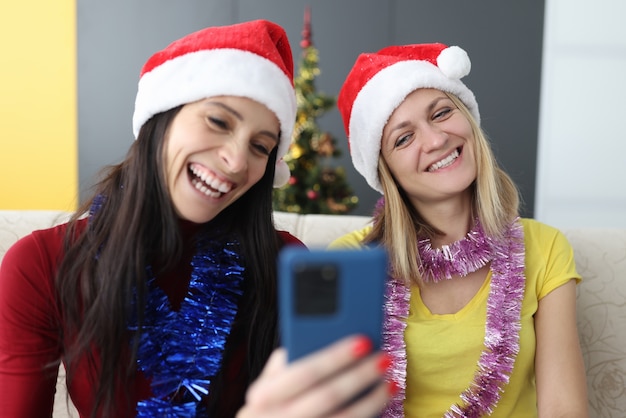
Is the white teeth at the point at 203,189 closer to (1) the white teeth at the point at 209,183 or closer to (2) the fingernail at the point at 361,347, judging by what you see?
(1) the white teeth at the point at 209,183

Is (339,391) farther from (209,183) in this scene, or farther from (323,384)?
(209,183)

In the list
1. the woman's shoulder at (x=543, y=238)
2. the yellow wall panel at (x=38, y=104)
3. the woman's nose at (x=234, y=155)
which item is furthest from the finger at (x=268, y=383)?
the yellow wall panel at (x=38, y=104)

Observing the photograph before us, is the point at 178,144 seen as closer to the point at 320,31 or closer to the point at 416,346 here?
the point at 416,346

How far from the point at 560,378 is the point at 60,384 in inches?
46.2

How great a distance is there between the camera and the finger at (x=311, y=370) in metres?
0.55

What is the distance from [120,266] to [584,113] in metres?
3.83

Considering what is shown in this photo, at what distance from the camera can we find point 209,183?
1105 millimetres

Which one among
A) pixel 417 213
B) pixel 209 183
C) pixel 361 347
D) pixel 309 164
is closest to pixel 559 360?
pixel 417 213

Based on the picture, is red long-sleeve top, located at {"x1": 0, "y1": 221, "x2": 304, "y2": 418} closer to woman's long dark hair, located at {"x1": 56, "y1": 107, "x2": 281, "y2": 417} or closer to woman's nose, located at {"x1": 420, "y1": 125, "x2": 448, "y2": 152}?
woman's long dark hair, located at {"x1": 56, "y1": 107, "x2": 281, "y2": 417}

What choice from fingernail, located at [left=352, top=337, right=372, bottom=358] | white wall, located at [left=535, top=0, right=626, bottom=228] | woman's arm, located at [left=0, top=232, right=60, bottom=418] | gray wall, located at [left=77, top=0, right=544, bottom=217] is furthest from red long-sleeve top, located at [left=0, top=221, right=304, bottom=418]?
white wall, located at [left=535, top=0, right=626, bottom=228]

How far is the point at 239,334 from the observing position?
49.2 inches

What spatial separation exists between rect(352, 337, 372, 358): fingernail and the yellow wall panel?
4.19m

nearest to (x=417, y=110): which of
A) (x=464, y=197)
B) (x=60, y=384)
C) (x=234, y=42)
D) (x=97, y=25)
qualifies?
(x=464, y=197)

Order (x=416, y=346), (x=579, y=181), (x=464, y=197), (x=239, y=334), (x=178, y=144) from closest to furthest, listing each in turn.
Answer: (x=178, y=144) → (x=239, y=334) → (x=416, y=346) → (x=464, y=197) → (x=579, y=181)
